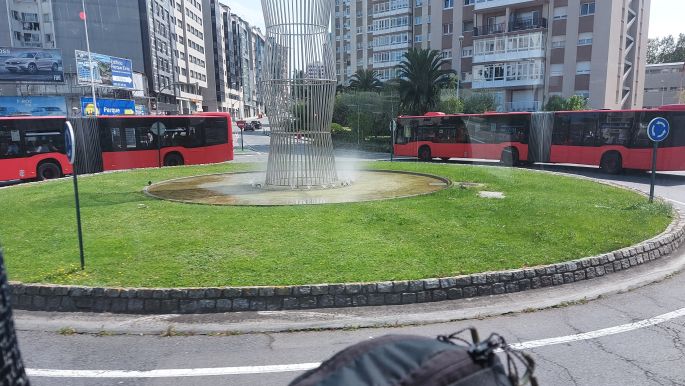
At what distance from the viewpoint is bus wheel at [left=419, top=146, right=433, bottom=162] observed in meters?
29.0

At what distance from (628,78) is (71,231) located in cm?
5747

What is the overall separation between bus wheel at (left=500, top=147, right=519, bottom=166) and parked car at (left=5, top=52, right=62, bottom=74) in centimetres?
4516

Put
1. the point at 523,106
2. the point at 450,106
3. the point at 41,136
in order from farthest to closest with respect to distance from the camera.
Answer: the point at 523,106, the point at 450,106, the point at 41,136

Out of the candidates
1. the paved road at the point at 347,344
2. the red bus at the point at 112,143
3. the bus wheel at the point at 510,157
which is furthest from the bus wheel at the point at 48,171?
the bus wheel at the point at 510,157

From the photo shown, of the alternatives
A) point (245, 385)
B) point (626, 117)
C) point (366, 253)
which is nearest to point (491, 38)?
point (626, 117)

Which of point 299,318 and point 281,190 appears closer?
point 299,318

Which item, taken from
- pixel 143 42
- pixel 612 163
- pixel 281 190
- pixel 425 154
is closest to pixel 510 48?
pixel 425 154

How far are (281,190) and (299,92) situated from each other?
114 inches

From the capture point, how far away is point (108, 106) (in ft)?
168

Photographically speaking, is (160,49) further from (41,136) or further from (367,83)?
(41,136)

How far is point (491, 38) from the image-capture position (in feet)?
166

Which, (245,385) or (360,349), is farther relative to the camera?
(245,385)

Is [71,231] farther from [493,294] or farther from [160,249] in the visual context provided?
[493,294]

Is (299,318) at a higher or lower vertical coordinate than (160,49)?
lower
